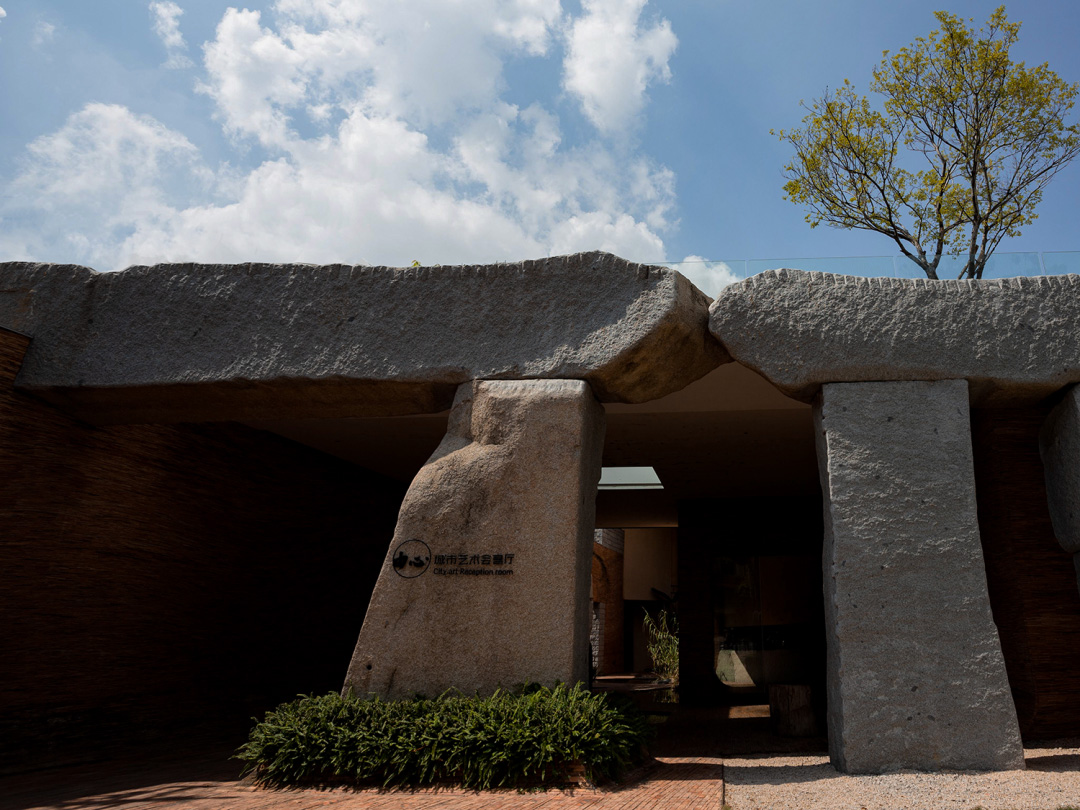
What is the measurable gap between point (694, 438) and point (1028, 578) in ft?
12.1

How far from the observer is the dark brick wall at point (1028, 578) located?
682cm

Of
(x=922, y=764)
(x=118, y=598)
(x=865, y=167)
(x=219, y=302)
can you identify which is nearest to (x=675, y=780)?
(x=922, y=764)

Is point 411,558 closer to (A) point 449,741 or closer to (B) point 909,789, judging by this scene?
(A) point 449,741

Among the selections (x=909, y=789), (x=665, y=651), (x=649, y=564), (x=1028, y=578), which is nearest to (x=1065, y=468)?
(x=1028, y=578)

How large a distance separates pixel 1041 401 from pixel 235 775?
6585mm

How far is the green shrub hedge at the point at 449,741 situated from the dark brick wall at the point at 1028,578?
4.06m

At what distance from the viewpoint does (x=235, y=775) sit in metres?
5.65

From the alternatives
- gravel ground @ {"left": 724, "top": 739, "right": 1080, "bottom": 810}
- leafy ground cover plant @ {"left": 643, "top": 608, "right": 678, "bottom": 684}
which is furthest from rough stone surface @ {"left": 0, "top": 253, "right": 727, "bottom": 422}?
leafy ground cover plant @ {"left": 643, "top": 608, "right": 678, "bottom": 684}

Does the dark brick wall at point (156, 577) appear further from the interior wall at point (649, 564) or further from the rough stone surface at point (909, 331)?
the interior wall at point (649, 564)

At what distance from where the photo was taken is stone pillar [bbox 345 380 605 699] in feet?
17.8

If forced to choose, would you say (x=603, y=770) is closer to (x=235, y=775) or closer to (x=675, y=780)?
(x=675, y=780)

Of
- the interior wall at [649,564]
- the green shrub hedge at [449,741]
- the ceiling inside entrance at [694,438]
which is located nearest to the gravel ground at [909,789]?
the green shrub hedge at [449,741]

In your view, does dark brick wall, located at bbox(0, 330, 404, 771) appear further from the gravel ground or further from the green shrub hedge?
the gravel ground

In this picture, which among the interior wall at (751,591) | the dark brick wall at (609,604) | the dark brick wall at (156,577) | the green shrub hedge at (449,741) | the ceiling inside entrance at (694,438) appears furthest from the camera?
the dark brick wall at (609,604)
